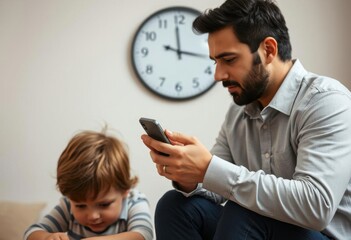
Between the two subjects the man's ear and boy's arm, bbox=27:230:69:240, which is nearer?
the man's ear

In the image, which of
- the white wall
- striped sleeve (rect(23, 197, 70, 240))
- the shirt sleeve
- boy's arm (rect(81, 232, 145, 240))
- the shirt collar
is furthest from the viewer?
the white wall

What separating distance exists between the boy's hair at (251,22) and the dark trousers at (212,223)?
49 cm

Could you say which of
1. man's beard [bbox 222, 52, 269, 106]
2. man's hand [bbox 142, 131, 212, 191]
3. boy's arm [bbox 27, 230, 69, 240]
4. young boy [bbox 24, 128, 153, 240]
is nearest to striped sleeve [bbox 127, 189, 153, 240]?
young boy [bbox 24, 128, 153, 240]

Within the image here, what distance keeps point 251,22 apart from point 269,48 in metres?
0.09

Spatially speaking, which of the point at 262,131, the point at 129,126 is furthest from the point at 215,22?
the point at 129,126

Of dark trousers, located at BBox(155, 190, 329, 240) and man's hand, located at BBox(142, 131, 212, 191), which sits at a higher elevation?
man's hand, located at BBox(142, 131, 212, 191)

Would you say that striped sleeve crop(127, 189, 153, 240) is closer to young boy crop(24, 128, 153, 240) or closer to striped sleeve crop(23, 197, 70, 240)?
young boy crop(24, 128, 153, 240)

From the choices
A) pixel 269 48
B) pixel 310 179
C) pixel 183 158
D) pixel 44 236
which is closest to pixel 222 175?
pixel 183 158

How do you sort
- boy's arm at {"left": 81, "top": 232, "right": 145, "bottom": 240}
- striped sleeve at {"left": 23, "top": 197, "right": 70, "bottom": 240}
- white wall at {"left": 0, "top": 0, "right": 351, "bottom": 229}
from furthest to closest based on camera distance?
Answer: white wall at {"left": 0, "top": 0, "right": 351, "bottom": 229} < striped sleeve at {"left": 23, "top": 197, "right": 70, "bottom": 240} < boy's arm at {"left": 81, "top": 232, "right": 145, "bottom": 240}

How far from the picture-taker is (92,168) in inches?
61.0

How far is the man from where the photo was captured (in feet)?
3.39

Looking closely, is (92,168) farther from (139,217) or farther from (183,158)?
(183,158)

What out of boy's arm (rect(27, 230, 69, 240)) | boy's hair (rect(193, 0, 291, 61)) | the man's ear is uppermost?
boy's hair (rect(193, 0, 291, 61))

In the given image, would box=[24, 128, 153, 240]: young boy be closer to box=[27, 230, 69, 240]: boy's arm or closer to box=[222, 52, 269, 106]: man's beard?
box=[27, 230, 69, 240]: boy's arm
